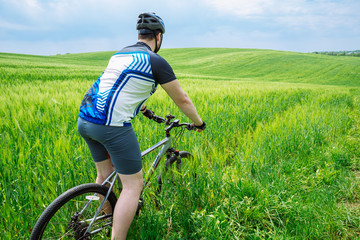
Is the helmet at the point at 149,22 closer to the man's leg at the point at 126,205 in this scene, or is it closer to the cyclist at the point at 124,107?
the cyclist at the point at 124,107

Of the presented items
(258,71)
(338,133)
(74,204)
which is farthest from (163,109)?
(258,71)

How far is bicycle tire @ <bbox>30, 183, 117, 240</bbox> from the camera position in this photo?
1539 mm

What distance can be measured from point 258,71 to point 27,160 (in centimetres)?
4406

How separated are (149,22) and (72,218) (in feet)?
5.61

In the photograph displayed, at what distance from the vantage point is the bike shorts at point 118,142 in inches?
67.1

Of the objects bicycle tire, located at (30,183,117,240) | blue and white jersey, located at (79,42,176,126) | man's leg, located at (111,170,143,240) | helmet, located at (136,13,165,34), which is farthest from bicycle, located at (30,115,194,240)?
helmet, located at (136,13,165,34)

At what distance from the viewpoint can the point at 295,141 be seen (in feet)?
12.8

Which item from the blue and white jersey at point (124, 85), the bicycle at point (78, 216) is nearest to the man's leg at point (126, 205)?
the bicycle at point (78, 216)

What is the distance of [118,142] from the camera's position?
171cm

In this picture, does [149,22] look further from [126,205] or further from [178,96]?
[126,205]

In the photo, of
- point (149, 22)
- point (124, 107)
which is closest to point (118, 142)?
point (124, 107)

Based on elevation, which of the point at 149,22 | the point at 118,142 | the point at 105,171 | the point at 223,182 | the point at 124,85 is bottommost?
the point at 223,182

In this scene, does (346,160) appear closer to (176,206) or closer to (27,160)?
(176,206)

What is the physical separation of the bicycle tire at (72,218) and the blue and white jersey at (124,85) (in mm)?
588
